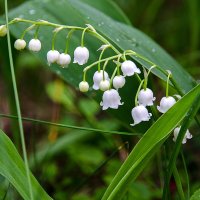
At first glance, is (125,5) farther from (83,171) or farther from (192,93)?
(192,93)

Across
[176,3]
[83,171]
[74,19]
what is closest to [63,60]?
[74,19]

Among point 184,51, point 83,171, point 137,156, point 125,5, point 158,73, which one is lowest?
point 83,171

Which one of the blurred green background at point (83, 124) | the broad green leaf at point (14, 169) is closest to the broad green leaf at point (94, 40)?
the blurred green background at point (83, 124)

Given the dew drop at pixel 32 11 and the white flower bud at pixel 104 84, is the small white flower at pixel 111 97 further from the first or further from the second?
the dew drop at pixel 32 11

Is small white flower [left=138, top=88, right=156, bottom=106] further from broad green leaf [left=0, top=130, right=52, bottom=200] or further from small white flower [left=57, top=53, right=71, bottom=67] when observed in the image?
broad green leaf [left=0, top=130, right=52, bottom=200]

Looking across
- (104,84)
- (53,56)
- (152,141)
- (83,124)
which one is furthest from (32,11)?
(83,124)
